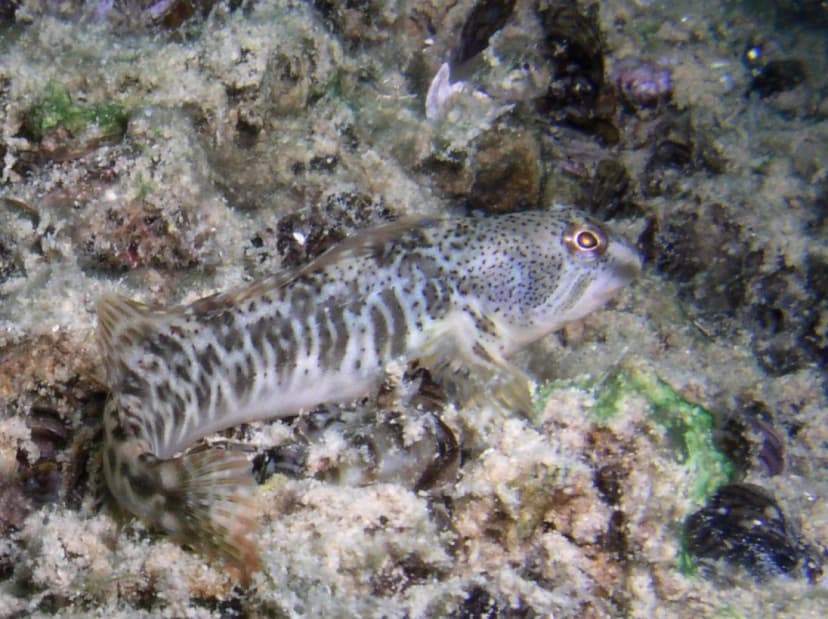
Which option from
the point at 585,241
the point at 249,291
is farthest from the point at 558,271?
the point at 249,291

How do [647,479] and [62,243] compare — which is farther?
[62,243]

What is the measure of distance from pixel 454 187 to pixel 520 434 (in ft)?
9.36

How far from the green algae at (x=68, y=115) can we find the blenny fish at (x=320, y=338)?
143 cm

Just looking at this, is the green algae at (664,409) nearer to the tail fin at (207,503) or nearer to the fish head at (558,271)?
the fish head at (558,271)

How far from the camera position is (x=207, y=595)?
8.02 ft

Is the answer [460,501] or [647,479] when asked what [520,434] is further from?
[647,479]

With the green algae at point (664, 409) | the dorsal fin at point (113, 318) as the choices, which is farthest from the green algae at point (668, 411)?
the dorsal fin at point (113, 318)

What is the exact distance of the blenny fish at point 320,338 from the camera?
8.21 feet

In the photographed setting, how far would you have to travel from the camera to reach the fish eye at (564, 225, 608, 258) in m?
4.12

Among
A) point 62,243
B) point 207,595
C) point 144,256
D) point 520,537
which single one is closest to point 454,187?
point 144,256

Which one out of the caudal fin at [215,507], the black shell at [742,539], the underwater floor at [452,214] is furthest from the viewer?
the black shell at [742,539]

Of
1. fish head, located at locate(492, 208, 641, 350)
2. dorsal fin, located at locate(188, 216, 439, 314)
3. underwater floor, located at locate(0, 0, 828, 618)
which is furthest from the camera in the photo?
fish head, located at locate(492, 208, 641, 350)

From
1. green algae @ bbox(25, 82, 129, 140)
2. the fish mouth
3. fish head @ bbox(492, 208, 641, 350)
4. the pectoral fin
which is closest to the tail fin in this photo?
the pectoral fin

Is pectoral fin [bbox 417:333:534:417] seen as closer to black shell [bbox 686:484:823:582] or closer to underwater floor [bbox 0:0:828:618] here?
underwater floor [bbox 0:0:828:618]
